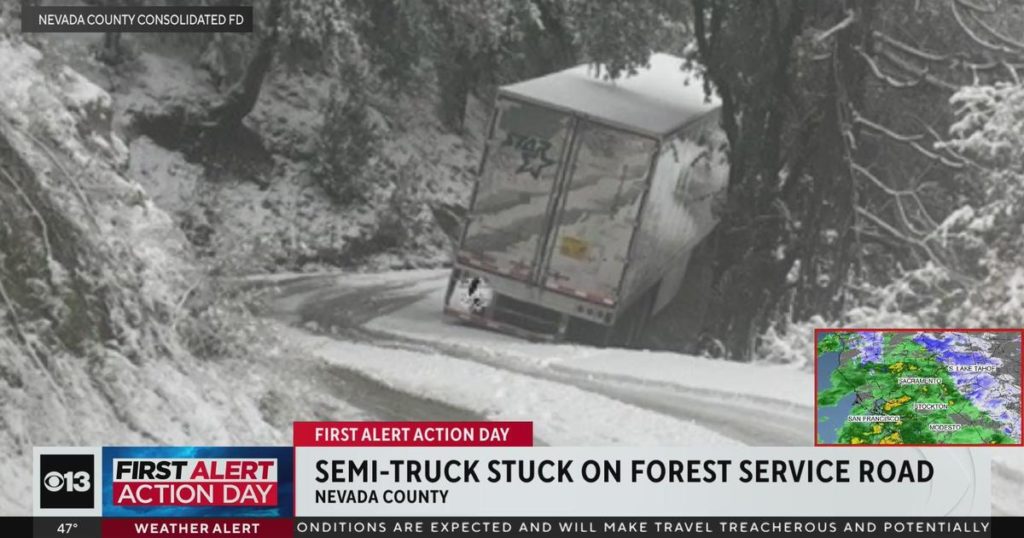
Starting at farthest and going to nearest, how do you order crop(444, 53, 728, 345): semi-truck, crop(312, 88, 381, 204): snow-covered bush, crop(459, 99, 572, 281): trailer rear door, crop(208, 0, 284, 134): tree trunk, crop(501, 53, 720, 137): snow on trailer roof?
crop(459, 99, 572, 281): trailer rear door → crop(444, 53, 728, 345): semi-truck → crop(501, 53, 720, 137): snow on trailer roof → crop(312, 88, 381, 204): snow-covered bush → crop(208, 0, 284, 134): tree trunk

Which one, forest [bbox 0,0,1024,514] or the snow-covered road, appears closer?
forest [bbox 0,0,1024,514]

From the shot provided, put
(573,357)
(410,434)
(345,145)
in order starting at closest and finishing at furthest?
1. (410,434)
2. (345,145)
3. (573,357)

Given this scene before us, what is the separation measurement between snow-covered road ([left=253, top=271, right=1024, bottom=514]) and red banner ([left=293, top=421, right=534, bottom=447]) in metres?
0.22

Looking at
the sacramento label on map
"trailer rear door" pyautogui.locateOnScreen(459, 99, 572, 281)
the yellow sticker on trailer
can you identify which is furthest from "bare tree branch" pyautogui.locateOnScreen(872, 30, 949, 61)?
the yellow sticker on trailer

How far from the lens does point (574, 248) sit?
12.0 meters

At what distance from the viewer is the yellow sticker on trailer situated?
39.0 ft

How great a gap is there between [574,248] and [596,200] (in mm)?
453

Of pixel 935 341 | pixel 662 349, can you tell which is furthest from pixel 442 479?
pixel 662 349

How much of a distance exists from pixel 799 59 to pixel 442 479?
193 inches

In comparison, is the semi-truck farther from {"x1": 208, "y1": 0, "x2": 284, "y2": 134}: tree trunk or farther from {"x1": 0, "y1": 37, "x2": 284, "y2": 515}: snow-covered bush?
{"x1": 0, "y1": 37, "x2": 284, "y2": 515}: snow-covered bush

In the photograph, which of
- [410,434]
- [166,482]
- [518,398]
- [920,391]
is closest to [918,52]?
[920,391]

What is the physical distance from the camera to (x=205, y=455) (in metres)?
7.05

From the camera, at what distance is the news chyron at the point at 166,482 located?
22.8ft

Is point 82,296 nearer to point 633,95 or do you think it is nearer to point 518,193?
point 518,193
